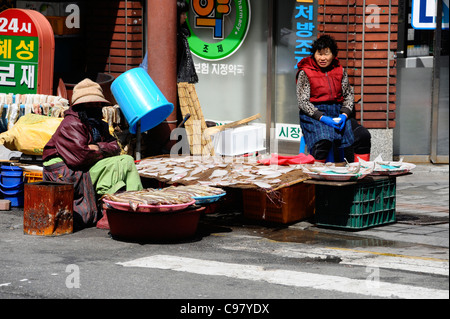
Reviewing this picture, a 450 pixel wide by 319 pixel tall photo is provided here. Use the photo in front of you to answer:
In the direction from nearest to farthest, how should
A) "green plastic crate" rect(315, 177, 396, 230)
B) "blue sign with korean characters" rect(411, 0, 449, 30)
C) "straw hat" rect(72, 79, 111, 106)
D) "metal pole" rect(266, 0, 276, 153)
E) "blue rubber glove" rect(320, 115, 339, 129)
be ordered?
"green plastic crate" rect(315, 177, 396, 230)
"straw hat" rect(72, 79, 111, 106)
"blue rubber glove" rect(320, 115, 339, 129)
"blue sign with korean characters" rect(411, 0, 449, 30)
"metal pole" rect(266, 0, 276, 153)

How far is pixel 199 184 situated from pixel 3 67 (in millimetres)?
4275

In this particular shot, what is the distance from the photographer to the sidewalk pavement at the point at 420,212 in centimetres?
830

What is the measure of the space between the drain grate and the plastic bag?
13.5ft

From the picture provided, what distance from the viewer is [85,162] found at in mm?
8641

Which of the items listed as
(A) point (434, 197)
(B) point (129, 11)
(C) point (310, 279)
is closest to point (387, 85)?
(A) point (434, 197)

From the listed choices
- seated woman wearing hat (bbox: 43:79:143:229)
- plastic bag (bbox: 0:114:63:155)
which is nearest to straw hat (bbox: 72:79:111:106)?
seated woman wearing hat (bbox: 43:79:143:229)

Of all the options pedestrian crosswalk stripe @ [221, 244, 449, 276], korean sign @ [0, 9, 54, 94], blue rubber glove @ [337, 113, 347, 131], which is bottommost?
pedestrian crosswalk stripe @ [221, 244, 449, 276]

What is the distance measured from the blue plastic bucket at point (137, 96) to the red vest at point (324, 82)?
1830mm

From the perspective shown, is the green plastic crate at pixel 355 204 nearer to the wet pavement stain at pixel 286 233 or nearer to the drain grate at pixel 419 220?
the wet pavement stain at pixel 286 233

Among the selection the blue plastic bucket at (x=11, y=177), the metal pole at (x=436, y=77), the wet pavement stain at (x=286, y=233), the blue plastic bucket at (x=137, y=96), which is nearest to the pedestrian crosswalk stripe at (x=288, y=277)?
the wet pavement stain at (x=286, y=233)

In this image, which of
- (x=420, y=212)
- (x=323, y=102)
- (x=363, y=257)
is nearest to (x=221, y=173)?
(x=323, y=102)

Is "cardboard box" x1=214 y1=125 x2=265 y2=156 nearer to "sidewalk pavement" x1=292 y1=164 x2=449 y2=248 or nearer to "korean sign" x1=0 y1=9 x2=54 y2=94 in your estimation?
"sidewalk pavement" x1=292 y1=164 x2=449 y2=248

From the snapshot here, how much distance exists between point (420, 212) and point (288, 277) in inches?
148

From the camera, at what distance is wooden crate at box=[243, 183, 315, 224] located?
28.7 feet
